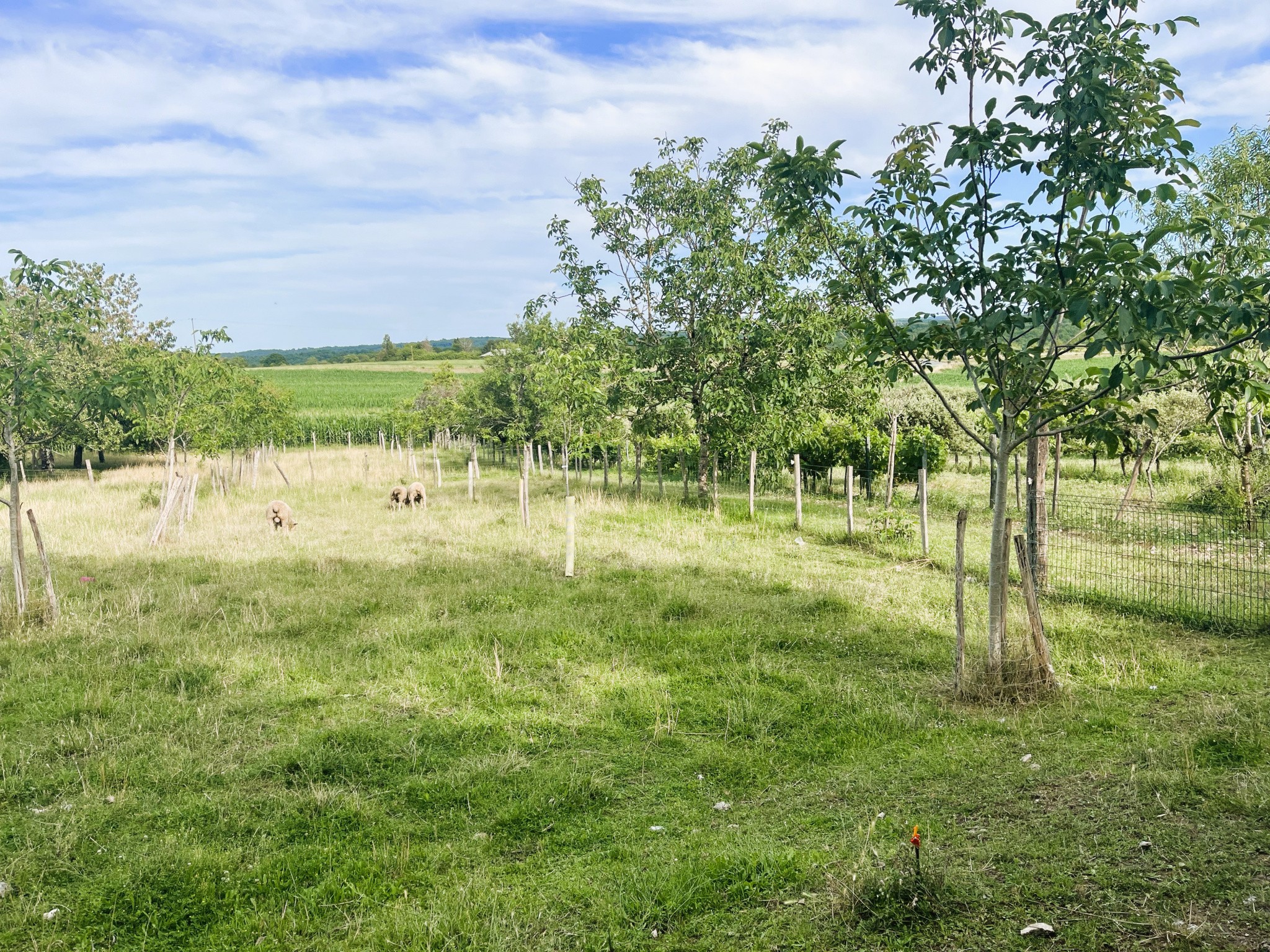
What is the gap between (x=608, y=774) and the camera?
21.5ft

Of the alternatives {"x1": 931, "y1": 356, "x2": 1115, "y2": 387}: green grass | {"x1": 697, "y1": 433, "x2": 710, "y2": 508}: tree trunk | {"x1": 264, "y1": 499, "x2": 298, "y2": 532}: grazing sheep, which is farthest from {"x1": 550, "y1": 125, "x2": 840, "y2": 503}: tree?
{"x1": 931, "y1": 356, "x2": 1115, "y2": 387}: green grass

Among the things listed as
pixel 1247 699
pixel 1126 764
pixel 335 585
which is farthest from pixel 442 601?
pixel 1247 699

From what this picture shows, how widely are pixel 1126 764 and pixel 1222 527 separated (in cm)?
613

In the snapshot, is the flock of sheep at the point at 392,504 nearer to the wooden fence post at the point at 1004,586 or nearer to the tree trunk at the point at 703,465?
the tree trunk at the point at 703,465

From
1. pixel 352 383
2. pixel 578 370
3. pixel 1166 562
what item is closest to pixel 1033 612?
pixel 1166 562

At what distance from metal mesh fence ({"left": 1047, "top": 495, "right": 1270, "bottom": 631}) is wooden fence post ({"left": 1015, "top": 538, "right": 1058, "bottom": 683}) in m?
4.04

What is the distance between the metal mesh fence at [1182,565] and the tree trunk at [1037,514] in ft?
0.96

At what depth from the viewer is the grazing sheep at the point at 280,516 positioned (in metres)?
19.0

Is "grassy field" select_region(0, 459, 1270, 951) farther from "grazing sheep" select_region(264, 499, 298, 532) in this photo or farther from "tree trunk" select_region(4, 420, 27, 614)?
"grazing sheep" select_region(264, 499, 298, 532)

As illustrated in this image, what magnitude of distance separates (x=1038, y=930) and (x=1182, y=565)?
864 cm

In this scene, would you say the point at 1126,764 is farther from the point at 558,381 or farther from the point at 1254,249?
the point at 558,381

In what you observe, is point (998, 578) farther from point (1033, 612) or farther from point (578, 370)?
point (578, 370)

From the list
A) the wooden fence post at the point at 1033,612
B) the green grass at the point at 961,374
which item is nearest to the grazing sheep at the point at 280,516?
the wooden fence post at the point at 1033,612

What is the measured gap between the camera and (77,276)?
1084 centimetres
